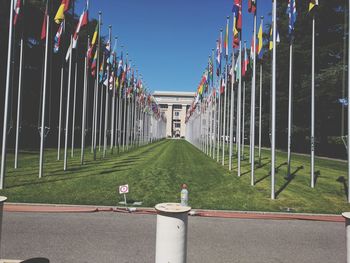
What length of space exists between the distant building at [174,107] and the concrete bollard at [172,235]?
161 meters

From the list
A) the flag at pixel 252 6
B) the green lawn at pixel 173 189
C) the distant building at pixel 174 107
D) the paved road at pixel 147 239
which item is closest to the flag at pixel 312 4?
the flag at pixel 252 6

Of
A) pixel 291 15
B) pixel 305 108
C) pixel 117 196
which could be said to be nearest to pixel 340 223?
pixel 117 196

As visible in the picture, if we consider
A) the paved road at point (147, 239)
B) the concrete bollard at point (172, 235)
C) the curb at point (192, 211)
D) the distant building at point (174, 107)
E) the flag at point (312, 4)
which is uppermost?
the distant building at point (174, 107)

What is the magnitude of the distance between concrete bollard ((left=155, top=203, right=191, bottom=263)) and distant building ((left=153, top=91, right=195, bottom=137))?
160981 mm

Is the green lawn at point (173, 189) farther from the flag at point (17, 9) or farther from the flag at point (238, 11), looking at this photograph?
the flag at point (238, 11)

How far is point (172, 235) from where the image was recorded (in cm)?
466

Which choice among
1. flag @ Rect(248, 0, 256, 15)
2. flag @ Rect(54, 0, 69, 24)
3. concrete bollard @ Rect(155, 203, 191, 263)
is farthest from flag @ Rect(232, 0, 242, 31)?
concrete bollard @ Rect(155, 203, 191, 263)

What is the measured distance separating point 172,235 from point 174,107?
177 metres

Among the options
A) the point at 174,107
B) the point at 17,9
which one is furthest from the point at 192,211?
the point at 174,107

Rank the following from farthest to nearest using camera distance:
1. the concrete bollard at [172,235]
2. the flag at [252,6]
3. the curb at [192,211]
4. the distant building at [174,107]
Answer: the distant building at [174,107]
the flag at [252,6]
the curb at [192,211]
the concrete bollard at [172,235]

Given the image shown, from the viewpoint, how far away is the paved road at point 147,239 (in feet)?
21.0

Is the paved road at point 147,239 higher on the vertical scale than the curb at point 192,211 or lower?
lower

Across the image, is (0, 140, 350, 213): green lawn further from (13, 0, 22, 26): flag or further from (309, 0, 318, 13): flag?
(309, 0, 318, 13): flag

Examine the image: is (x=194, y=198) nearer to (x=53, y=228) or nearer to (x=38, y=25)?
(x=53, y=228)
